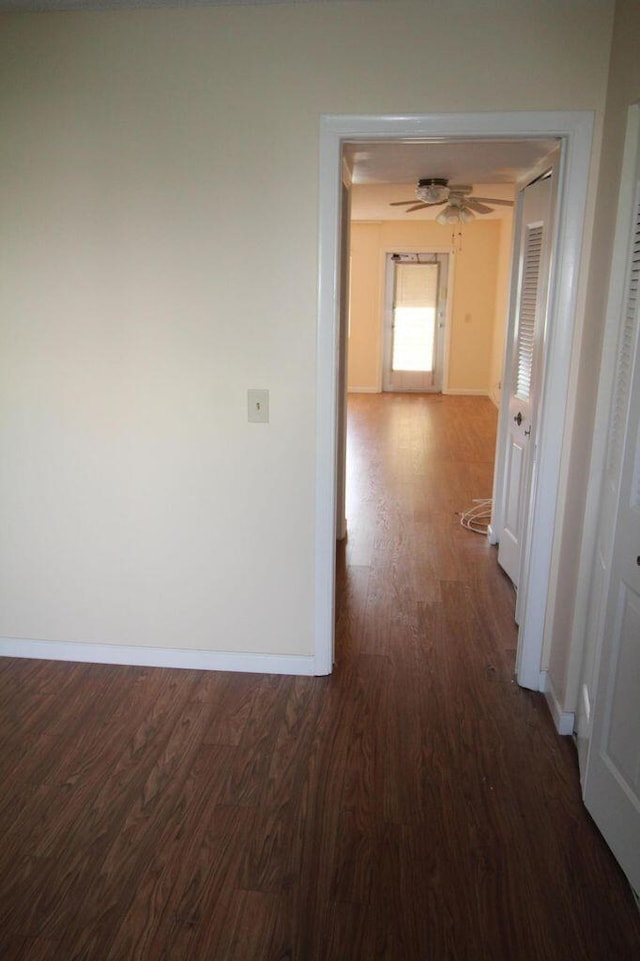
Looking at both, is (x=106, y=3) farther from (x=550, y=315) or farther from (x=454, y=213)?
(x=454, y=213)

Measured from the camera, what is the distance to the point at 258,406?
9.29 ft

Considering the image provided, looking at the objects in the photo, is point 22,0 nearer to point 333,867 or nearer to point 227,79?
point 227,79

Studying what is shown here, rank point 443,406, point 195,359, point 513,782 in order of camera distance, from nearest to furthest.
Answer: point 513,782 < point 195,359 < point 443,406

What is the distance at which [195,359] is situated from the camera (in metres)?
2.82

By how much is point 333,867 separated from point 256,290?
1.97 metres

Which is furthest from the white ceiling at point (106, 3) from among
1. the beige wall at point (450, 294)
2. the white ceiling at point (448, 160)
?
the beige wall at point (450, 294)

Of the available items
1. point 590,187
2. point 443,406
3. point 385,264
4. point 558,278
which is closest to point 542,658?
point 558,278

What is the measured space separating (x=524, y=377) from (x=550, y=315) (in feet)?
4.20

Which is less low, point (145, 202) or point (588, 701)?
point (145, 202)

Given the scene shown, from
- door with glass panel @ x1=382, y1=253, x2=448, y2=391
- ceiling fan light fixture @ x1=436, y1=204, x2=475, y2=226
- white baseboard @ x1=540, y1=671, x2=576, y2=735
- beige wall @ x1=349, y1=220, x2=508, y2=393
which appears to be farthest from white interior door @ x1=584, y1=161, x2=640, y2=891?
door with glass panel @ x1=382, y1=253, x2=448, y2=391

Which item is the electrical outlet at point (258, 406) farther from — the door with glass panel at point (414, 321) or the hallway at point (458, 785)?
the door with glass panel at point (414, 321)

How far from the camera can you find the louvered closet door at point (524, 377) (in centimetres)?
351

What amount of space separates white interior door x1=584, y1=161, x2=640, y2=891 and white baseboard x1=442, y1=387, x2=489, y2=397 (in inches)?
348

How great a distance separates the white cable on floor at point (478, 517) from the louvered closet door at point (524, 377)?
65 cm
